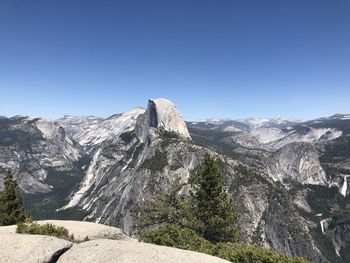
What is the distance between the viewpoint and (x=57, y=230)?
3044 cm

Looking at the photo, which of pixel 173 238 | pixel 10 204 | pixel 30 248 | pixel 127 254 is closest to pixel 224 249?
pixel 173 238

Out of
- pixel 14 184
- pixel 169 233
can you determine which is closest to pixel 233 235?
pixel 169 233

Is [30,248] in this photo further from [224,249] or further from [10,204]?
[10,204]

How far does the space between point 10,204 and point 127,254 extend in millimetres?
48555

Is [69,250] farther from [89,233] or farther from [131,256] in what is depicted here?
[89,233]

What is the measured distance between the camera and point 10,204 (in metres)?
64.5

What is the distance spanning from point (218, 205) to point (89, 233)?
1278 inches

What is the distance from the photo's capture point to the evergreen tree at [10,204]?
62.1 m

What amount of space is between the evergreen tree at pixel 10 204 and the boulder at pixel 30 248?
40149mm

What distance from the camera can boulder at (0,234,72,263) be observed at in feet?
73.9

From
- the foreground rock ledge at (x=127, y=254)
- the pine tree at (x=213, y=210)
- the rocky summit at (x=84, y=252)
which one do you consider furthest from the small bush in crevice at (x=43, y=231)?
the pine tree at (x=213, y=210)

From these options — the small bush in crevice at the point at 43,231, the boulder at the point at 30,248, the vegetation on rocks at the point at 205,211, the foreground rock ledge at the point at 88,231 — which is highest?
the boulder at the point at 30,248

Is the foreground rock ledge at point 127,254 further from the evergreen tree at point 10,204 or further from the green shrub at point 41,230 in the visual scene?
the evergreen tree at point 10,204

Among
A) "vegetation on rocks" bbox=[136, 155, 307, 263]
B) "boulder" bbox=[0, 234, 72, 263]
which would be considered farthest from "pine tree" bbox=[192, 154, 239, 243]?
"boulder" bbox=[0, 234, 72, 263]
